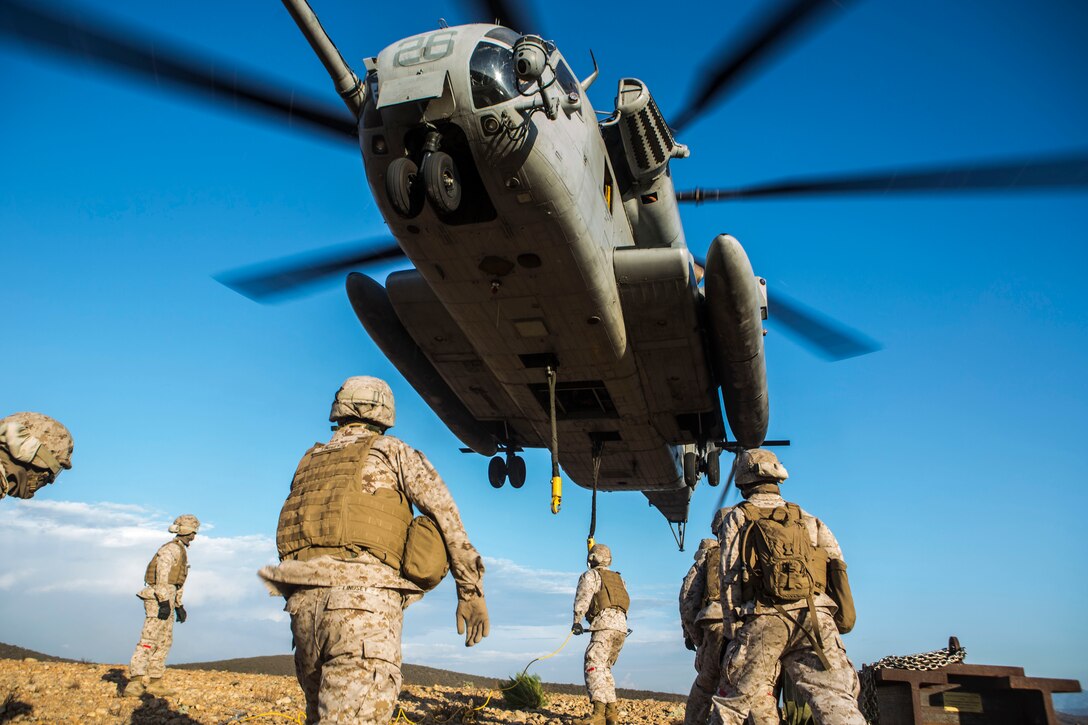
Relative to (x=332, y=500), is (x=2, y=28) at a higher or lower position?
higher

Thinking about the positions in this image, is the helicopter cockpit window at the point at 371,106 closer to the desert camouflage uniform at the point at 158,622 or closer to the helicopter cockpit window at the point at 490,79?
the helicopter cockpit window at the point at 490,79

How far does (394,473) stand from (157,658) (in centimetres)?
777

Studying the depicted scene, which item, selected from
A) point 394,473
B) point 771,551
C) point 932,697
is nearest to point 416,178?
point 394,473

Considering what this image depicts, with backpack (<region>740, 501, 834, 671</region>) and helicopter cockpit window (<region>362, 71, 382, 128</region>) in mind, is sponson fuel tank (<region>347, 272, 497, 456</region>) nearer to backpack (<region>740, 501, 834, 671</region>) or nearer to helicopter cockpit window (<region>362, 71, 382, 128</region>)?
helicopter cockpit window (<region>362, 71, 382, 128</region>)

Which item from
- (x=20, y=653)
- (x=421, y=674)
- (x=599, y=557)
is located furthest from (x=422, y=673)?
(x=599, y=557)

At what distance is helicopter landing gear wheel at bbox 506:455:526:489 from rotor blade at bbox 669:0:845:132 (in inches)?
226

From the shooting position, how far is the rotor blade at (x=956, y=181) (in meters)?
5.91

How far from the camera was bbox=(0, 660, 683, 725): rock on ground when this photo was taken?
278 inches

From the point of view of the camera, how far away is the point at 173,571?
34.4 feet

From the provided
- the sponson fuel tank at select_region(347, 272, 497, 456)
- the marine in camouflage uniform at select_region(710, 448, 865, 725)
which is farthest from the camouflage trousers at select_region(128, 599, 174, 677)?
the marine in camouflage uniform at select_region(710, 448, 865, 725)

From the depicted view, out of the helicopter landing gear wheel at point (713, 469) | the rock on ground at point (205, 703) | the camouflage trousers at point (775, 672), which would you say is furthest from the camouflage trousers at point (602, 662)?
the camouflage trousers at point (775, 672)

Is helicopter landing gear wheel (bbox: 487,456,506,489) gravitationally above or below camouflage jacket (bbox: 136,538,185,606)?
above

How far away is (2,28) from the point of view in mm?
4766

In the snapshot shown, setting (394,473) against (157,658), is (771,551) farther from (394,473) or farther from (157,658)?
(157,658)
